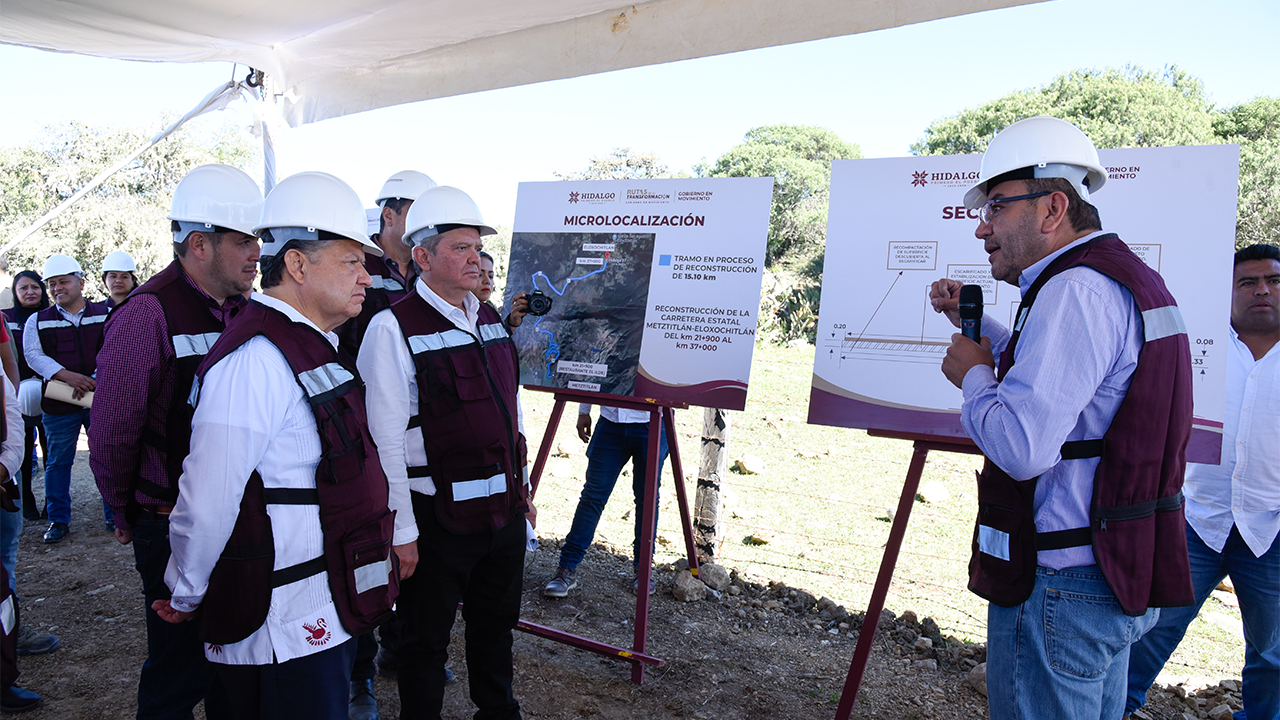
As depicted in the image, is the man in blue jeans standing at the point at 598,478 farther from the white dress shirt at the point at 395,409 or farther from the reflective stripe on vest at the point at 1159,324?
the reflective stripe on vest at the point at 1159,324

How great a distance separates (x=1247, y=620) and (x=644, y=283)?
303cm

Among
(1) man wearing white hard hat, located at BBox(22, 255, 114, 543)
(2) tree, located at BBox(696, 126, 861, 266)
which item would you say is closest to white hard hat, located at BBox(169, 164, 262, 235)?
(1) man wearing white hard hat, located at BBox(22, 255, 114, 543)

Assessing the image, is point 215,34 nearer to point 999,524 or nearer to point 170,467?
point 170,467

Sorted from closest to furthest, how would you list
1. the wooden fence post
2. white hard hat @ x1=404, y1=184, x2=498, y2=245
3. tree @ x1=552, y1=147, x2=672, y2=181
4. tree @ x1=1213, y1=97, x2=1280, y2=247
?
1. white hard hat @ x1=404, y1=184, x2=498, y2=245
2. the wooden fence post
3. tree @ x1=1213, y1=97, x2=1280, y2=247
4. tree @ x1=552, y1=147, x2=672, y2=181

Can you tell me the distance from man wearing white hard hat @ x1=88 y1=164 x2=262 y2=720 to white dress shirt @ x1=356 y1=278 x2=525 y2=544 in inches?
20.2

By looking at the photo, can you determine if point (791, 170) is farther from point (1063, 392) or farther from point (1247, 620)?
point (1063, 392)

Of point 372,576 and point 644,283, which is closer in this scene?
point 372,576

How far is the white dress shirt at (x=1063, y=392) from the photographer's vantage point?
5.47 feet

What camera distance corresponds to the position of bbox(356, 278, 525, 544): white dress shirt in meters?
2.47

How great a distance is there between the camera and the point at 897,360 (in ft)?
10.5

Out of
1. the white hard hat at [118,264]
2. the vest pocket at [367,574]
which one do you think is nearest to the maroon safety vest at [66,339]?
the white hard hat at [118,264]

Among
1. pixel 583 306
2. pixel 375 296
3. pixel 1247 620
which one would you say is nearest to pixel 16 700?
pixel 375 296

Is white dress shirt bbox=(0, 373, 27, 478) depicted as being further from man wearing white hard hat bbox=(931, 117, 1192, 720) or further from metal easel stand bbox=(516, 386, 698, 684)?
man wearing white hard hat bbox=(931, 117, 1192, 720)

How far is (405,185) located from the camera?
382cm
